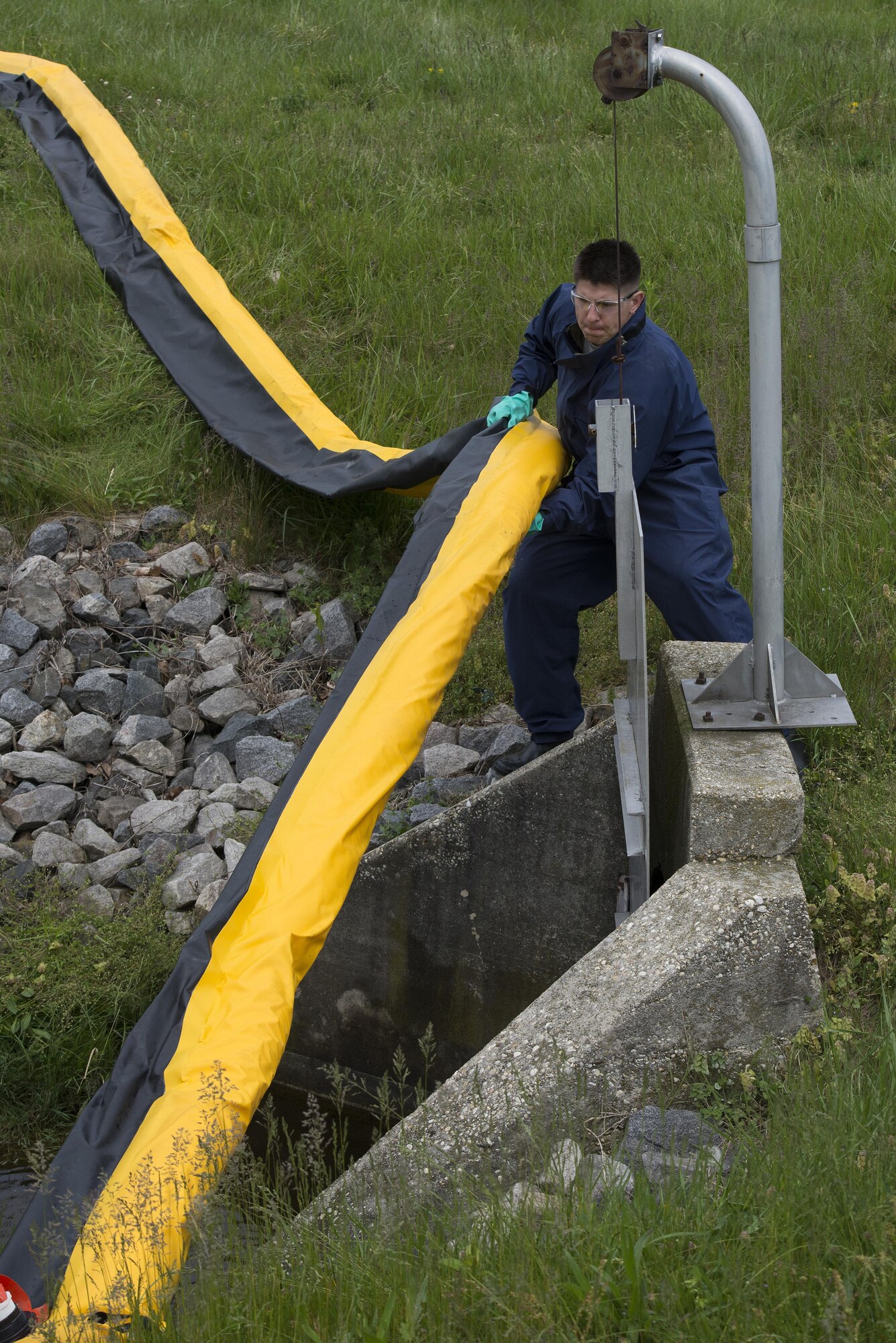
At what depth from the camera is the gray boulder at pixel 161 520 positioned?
6.13 metres

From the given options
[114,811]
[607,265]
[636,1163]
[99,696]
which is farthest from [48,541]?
[636,1163]

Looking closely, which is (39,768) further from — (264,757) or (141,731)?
(264,757)

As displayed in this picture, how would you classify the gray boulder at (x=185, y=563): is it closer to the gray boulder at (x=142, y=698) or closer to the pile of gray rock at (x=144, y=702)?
the pile of gray rock at (x=144, y=702)

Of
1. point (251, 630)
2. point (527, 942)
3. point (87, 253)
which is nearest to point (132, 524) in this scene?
point (251, 630)

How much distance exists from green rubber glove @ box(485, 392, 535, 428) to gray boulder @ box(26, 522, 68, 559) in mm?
2599

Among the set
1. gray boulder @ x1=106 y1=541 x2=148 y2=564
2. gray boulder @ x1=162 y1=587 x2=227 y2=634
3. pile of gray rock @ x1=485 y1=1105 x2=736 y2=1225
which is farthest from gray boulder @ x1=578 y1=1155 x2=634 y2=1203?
gray boulder @ x1=106 y1=541 x2=148 y2=564

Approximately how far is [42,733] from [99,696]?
307 mm

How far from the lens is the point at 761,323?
9.21 feet

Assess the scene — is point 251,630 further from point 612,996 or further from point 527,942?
point 612,996

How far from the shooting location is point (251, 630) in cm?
571

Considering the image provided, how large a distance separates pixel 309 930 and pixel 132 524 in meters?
3.74

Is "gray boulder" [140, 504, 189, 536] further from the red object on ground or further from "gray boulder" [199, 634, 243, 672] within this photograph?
the red object on ground

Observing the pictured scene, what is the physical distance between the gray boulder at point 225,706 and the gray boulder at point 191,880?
101cm

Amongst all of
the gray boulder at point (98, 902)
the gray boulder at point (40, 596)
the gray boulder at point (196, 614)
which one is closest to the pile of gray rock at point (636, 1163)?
the gray boulder at point (98, 902)
